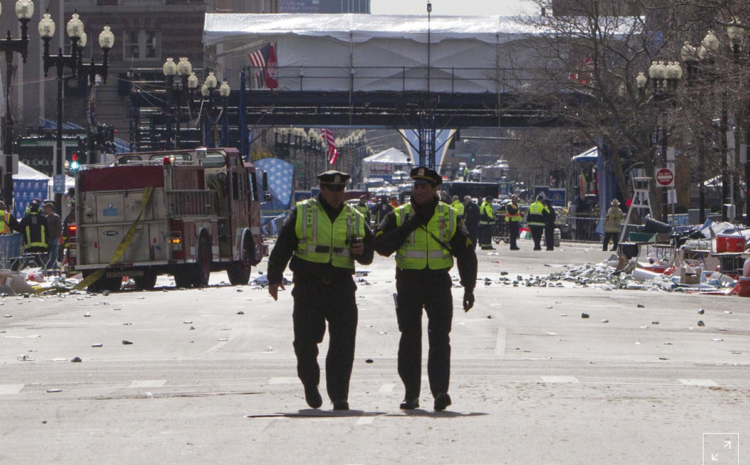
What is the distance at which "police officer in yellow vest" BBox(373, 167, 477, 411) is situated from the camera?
8570 millimetres

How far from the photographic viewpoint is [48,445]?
717cm

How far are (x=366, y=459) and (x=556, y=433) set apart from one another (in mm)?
1413

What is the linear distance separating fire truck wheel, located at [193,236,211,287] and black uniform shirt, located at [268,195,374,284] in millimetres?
15440

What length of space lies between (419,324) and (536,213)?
31548 millimetres

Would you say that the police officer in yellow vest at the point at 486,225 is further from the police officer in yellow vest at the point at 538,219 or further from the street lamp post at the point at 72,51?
the street lamp post at the point at 72,51

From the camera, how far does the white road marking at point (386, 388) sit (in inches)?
388

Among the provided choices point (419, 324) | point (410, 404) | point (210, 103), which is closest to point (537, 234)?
point (210, 103)

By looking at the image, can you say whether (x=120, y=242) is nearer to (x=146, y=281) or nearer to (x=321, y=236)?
(x=146, y=281)

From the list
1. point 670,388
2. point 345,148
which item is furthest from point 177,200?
point 345,148

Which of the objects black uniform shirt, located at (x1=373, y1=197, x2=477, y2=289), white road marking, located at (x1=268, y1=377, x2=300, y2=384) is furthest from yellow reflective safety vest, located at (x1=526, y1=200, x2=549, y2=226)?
black uniform shirt, located at (x1=373, y1=197, x2=477, y2=289)

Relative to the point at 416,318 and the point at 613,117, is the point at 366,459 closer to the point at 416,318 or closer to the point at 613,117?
the point at 416,318

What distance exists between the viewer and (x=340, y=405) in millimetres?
8570

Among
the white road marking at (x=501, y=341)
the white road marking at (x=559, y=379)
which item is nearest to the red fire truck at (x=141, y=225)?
the white road marking at (x=501, y=341)

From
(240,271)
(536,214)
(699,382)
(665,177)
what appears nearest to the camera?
(699,382)
